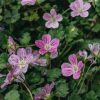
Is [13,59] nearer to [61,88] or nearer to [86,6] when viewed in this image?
[61,88]

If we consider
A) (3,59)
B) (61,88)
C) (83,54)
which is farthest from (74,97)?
(3,59)

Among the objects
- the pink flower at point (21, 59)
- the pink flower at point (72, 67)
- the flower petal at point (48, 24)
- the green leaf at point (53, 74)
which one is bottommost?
the green leaf at point (53, 74)

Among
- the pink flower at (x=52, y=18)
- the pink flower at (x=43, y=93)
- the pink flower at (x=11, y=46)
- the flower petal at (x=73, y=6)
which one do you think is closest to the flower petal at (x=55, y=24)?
the pink flower at (x=52, y=18)

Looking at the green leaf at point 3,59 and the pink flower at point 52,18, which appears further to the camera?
the pink flower at point 52,18

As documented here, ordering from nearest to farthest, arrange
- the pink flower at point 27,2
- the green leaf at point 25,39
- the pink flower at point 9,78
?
the pink flower at point 9,78, the green leaf at point 25,39, the pink flower at point 27,2

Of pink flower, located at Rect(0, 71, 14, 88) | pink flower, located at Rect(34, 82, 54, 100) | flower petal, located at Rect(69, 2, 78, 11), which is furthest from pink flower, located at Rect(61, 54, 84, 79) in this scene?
flower petal, located at Rect(69, 2, 78, 11)

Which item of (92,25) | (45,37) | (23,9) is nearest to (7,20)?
(23,9)

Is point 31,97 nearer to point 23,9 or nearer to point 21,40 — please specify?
point 21,40

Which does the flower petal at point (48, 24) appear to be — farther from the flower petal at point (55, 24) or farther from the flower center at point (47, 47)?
the flower center at point (47, 47)
